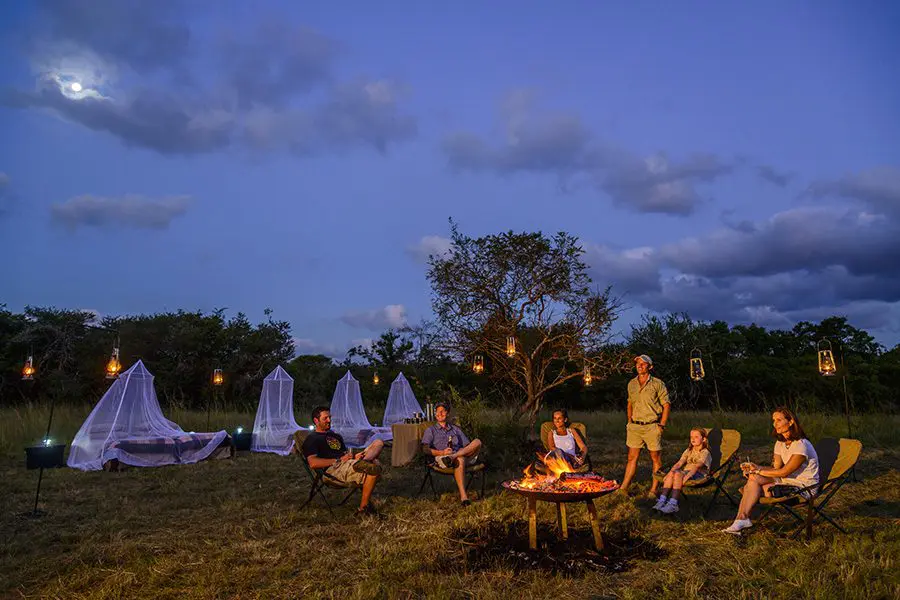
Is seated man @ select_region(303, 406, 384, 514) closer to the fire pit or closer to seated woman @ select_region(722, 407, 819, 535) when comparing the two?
the fire pit

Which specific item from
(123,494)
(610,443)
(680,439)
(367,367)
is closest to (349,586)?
(123,494)

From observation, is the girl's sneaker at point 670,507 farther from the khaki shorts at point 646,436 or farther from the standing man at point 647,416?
the khaki shorts at point 646,436

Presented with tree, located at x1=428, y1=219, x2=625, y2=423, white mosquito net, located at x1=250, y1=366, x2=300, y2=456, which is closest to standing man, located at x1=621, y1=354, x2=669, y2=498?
tree, located at x1=428, y1=219, x2=625, y2=423

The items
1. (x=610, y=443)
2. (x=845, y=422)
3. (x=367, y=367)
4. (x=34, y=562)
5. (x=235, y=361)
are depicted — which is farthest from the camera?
(x=367, y=367)

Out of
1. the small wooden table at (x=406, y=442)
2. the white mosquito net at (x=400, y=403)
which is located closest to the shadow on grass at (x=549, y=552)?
the small wooden table at (x=406, y=442)

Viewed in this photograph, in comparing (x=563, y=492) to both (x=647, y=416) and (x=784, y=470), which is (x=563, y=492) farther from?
(x=647, y=416)

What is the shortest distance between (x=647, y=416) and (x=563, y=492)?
2557 millimetres

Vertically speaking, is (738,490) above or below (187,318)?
below

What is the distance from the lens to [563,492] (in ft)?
13.6

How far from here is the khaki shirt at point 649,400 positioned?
6277 millimetres

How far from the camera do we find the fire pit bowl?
4156mm

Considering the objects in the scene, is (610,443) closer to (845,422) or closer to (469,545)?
(845,422)

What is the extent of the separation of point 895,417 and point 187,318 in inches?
850

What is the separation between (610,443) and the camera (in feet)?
38.3
